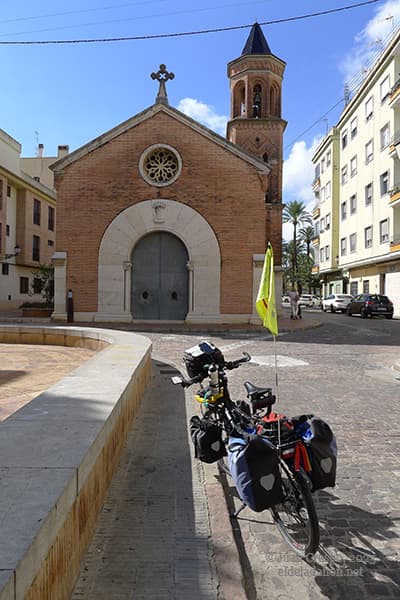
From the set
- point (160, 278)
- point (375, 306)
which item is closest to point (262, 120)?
point (160, 278)

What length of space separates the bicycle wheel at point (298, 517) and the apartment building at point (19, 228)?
1242 inches

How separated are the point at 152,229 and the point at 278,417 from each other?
17.0m

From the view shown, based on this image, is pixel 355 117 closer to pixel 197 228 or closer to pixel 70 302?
pixel 197 228

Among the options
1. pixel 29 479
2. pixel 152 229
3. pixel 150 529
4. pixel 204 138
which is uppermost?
pixel 204 138

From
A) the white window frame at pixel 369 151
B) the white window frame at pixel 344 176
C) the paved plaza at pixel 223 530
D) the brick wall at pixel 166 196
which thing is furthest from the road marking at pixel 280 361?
the white window frame at pixel 344 176

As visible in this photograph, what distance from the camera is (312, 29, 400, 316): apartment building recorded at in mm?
30866

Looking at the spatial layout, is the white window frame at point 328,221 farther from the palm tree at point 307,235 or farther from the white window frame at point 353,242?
the palm tree at point 307,235

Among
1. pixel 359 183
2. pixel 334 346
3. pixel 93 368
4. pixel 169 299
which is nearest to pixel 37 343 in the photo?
pixel 93 368

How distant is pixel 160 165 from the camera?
19.5m

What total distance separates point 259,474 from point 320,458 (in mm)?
428

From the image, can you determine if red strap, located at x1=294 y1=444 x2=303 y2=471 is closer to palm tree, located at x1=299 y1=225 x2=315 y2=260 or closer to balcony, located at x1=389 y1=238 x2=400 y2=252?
balcony, located at x1=389 y1=238 x2=400 y2=252

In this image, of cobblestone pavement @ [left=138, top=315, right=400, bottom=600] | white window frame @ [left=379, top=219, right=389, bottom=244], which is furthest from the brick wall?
white window frame @ [left=379, top=219, right=389, bottom=244]

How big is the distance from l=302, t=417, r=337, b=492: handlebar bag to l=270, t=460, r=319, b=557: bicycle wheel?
0.08 meters

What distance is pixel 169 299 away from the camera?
19.5 meters
